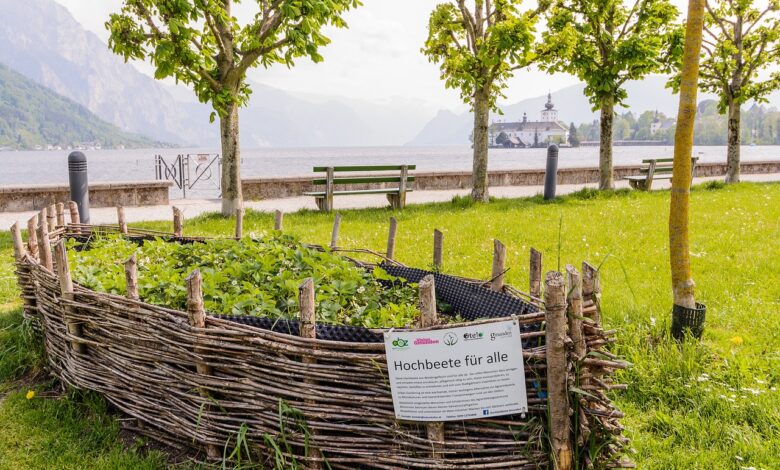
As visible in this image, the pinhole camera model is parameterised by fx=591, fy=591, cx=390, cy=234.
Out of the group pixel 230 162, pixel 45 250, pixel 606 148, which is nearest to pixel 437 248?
pixel 45 250

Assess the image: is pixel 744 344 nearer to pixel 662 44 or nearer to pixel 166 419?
pixel 166 419

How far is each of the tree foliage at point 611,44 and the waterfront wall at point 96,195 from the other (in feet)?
34.4

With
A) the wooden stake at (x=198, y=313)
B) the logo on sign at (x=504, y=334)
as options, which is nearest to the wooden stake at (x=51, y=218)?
the wooden stake at (x=198, y=313)

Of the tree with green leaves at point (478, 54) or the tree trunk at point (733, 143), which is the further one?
the tree trunk at point (733, 143)

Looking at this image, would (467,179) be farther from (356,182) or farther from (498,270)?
(498,270)

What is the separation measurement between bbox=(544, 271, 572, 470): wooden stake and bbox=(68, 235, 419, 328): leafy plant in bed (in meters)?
1.00

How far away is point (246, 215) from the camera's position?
12.2 metres

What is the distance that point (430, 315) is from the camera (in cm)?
301

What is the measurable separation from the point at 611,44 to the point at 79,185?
13.7m

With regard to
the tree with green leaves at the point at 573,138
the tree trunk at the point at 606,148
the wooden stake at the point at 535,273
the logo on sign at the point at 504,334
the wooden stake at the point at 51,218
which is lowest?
the logo on sign at the point at 504,334

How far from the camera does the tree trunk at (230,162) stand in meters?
11.8

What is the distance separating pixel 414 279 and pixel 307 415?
176 cm

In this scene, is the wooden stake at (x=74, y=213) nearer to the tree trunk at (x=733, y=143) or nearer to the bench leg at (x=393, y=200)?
the bench leg at (x=393, y=200)

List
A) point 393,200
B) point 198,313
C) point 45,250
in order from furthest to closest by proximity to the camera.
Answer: point 393,200, point 45,250, point 198,313
